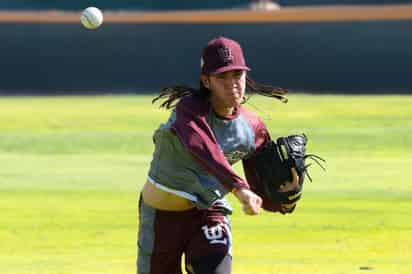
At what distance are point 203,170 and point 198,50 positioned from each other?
25337 millimetres

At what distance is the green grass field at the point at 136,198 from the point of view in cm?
872

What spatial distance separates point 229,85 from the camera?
204 inches

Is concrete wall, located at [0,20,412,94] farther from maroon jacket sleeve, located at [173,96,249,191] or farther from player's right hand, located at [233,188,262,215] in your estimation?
player's right hand, located at [233,188,262,215]

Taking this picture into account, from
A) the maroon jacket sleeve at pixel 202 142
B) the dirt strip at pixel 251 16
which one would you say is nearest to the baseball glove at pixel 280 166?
the maroon jacket sleeve at pixel 202 142

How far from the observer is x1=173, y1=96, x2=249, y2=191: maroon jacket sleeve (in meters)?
5.05

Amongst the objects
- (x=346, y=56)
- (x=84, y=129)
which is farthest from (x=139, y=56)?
(x=84, y=129)

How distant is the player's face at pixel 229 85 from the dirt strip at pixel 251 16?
982 inches

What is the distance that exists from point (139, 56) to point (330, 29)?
193 inches

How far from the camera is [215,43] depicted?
17.0 feet

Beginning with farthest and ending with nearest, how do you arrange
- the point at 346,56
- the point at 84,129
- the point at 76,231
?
the point at 346,56 < the point at 84,129 < the point at 76,231

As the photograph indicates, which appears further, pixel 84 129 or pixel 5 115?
pixel 5 115

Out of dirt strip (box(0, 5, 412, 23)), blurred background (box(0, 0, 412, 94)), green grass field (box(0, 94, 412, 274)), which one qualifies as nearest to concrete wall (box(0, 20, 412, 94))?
blurred background (box(0, 0, 412, 94))

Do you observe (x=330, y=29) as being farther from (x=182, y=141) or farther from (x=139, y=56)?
(x=182, y=141)

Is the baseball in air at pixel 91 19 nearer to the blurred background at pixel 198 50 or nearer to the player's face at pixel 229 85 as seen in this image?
the blurred background at pixel 198 50
